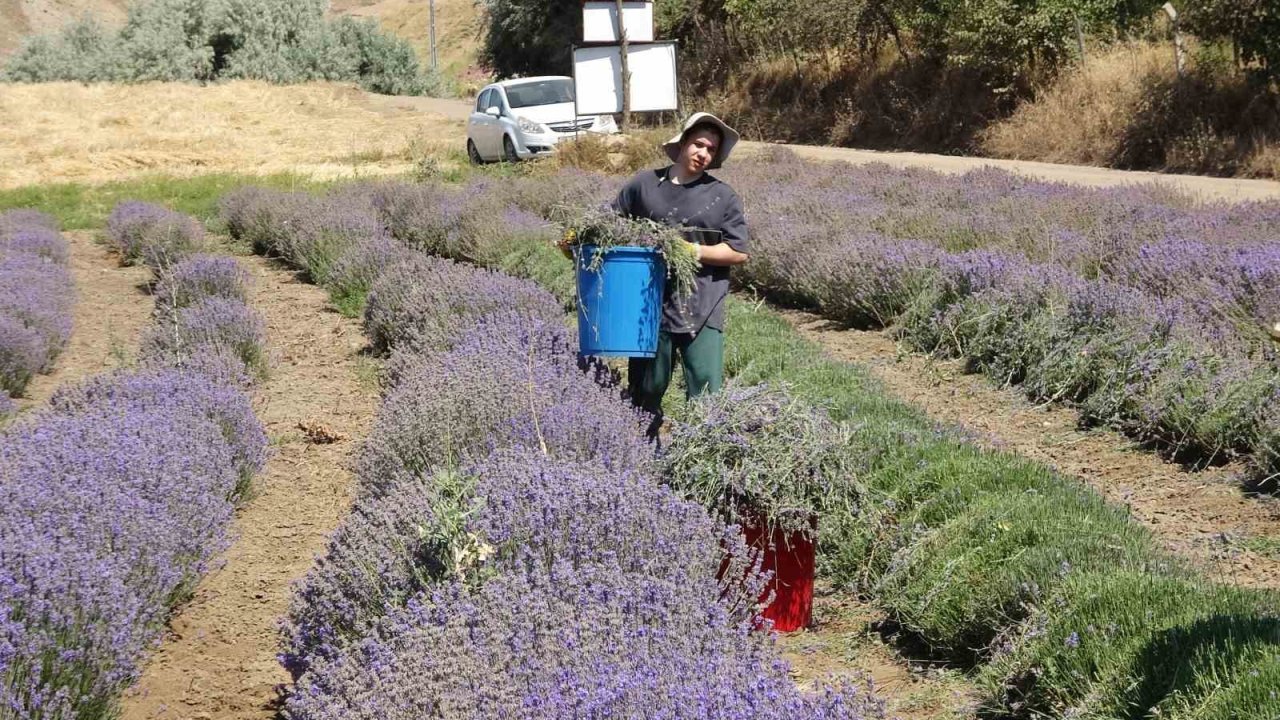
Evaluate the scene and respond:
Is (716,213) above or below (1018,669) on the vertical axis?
above

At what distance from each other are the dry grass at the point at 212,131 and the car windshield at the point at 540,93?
2275 mm

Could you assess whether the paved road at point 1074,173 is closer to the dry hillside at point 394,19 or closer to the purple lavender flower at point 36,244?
the purple lavender flower at point 36,244

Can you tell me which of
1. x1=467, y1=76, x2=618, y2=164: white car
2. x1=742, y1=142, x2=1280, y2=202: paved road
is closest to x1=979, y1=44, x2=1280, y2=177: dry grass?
x1=742, y1=142, x2=1280, y2=202: paved road

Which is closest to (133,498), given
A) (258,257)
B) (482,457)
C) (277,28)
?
(482,457)

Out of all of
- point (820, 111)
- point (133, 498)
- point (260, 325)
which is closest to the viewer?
point (133, 498)

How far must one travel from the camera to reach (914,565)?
462 cm

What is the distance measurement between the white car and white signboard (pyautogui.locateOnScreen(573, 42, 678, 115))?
1.65ft

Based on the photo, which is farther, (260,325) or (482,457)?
(260,325)

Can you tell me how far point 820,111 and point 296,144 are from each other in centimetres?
1302

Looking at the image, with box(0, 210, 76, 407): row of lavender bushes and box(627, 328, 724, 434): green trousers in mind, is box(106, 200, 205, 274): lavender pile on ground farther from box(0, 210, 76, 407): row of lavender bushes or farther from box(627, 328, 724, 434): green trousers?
box(627, 328, 724, 434): green trousers

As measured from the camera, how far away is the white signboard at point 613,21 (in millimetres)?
24594

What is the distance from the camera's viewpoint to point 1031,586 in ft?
13.2

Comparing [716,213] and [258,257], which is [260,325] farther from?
[258,257]

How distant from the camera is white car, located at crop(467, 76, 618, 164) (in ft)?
80.5
